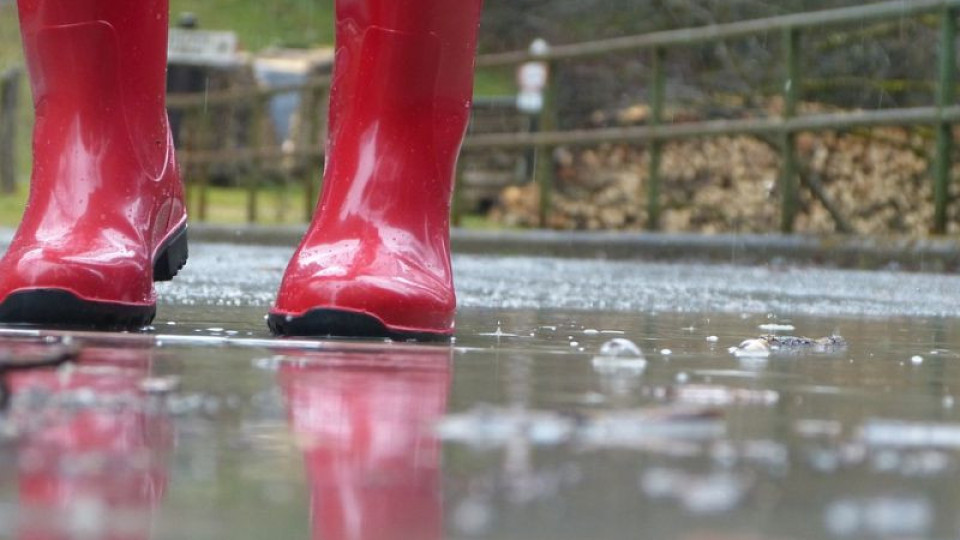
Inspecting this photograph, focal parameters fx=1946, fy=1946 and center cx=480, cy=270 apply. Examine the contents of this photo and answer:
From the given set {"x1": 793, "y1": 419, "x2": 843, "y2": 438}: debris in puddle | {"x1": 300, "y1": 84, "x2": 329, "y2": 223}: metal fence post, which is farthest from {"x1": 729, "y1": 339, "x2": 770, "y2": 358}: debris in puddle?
{"x1": 300, "y1": 84, "x2": 329, "y2": 223}: metal fence post

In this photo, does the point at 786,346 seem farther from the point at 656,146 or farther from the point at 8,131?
the point at 8,131

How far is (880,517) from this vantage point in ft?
3.24

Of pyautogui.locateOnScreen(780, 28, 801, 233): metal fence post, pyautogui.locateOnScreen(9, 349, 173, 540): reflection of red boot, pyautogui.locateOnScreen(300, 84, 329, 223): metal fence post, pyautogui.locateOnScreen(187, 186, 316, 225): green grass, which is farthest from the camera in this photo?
pyautogui.locateOnScreen(187, 186, 316, 225): green grass

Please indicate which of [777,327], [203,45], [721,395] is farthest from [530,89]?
[721,395]

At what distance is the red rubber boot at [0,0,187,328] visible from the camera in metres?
2.12

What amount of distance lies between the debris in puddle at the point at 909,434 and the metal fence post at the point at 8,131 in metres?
14.8

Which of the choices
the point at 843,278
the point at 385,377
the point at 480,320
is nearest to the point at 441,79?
the point at 480,320

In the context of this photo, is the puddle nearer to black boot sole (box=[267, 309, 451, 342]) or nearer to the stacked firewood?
black boot sole (box=[267, 309, 451, 342])

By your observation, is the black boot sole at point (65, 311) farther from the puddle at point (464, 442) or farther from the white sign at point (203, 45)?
the white sign at point (203, 45)

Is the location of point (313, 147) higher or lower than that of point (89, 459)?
higher

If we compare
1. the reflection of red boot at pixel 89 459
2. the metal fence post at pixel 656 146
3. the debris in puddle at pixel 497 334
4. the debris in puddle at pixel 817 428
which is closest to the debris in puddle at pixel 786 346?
the debris in puddle at pixel 497 334

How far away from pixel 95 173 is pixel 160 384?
2.72ft

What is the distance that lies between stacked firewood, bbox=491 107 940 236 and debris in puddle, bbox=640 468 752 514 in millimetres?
7346

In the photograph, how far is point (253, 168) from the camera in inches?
486
